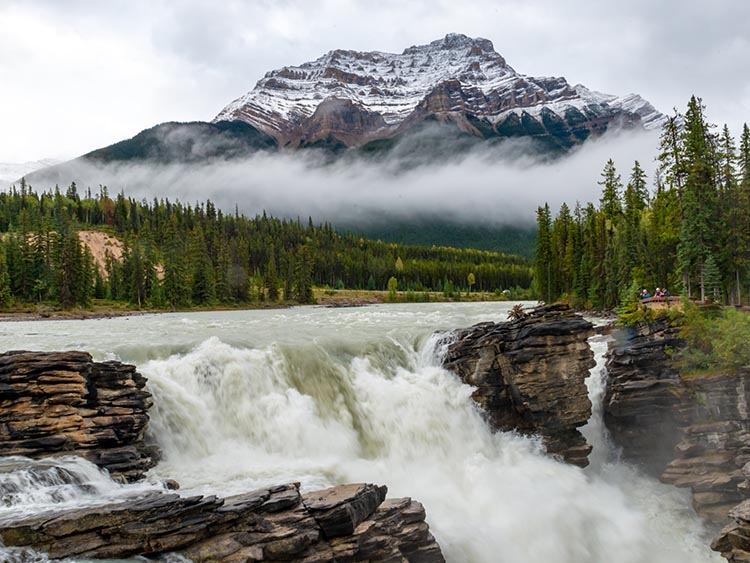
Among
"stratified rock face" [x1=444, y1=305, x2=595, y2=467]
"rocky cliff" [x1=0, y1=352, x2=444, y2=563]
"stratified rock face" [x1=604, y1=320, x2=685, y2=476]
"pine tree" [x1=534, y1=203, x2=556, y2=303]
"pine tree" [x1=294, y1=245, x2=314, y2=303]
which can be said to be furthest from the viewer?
"pine tree" [x1=294, y1=245, x2=314, y2=303]

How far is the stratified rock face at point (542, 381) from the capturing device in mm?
26891

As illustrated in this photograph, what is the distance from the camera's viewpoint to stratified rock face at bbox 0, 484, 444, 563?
11508mm

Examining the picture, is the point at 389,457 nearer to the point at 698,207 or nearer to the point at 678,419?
the point at 678,419

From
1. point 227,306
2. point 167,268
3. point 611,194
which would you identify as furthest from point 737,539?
point 167,268

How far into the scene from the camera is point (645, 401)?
1070 inches

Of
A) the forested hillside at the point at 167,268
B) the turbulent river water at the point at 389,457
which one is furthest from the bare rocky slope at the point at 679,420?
the forested hillside at the point at 167,268

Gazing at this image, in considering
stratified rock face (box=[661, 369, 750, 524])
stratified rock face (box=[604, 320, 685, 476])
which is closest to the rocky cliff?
stratified rock face (box=[661, 369, 750, 524])

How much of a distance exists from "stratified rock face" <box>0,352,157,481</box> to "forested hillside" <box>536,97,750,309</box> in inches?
1369

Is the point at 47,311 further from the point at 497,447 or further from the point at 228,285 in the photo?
the point at 497,447

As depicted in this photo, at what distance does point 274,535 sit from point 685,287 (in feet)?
138

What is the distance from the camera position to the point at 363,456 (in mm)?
22734

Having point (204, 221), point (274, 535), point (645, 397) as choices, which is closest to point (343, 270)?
point (204, 221)

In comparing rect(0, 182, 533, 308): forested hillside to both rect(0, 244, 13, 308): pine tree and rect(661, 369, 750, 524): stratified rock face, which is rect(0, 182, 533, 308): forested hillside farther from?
rect(661, 369, 750, 524): stratified rock face

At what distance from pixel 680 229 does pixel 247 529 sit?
145 ft
